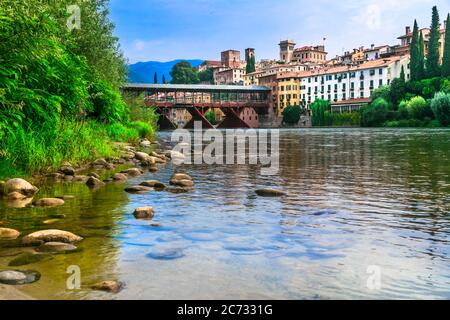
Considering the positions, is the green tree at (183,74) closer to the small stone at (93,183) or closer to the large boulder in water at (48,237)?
the small stone at (93,183)

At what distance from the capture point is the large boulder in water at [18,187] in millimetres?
10445

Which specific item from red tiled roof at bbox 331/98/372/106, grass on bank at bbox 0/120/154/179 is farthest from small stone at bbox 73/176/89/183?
red tiled roof at bbox 331/98/372/106

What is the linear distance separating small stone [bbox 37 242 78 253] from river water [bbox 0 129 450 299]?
0.52 feet

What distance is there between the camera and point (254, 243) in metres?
6.74

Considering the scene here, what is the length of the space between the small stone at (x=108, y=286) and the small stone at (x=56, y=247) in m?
1.46

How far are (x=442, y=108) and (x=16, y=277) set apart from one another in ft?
222

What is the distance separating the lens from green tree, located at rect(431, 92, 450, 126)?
64812 millimetres

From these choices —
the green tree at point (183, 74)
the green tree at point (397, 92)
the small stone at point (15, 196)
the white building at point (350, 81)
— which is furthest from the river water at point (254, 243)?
the green tree at point (183, 74)

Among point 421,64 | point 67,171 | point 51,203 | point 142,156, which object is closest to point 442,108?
point 421,64

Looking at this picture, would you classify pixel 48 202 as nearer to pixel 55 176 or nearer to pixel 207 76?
pixel 55 176
